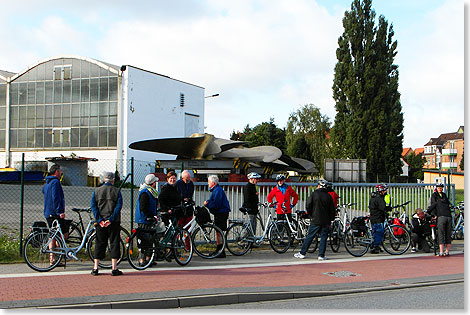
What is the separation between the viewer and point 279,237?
37.8 ft

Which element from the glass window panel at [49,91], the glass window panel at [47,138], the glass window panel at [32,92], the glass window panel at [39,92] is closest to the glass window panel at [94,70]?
the glass window panel at [49,91]

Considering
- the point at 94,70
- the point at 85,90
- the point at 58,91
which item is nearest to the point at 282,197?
the point at 94,70

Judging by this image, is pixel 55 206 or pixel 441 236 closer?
pixel 55 206

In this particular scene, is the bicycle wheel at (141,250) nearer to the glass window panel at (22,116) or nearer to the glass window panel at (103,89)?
the glass window panel at (103,89)

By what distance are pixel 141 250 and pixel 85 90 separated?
41348mm

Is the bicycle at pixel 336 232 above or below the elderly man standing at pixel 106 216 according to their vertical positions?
below

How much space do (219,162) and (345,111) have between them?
21.5 metres

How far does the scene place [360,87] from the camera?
Result: 42.3 meters

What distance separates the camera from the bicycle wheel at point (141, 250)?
356 inches

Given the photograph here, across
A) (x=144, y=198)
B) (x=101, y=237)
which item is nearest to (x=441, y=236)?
(x=144, y=198)

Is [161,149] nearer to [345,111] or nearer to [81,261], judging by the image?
[81,261]

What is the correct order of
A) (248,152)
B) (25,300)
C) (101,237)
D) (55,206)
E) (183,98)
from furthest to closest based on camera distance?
(183,98), (248,152), (55,206), (101,237), (25,300)

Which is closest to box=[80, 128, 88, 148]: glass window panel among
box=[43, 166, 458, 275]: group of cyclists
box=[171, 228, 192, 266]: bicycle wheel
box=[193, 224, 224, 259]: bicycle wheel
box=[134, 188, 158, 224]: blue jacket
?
box=[43, 166, 458, 275]: group of cyclists

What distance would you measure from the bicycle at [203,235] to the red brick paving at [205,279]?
3.46 ft
